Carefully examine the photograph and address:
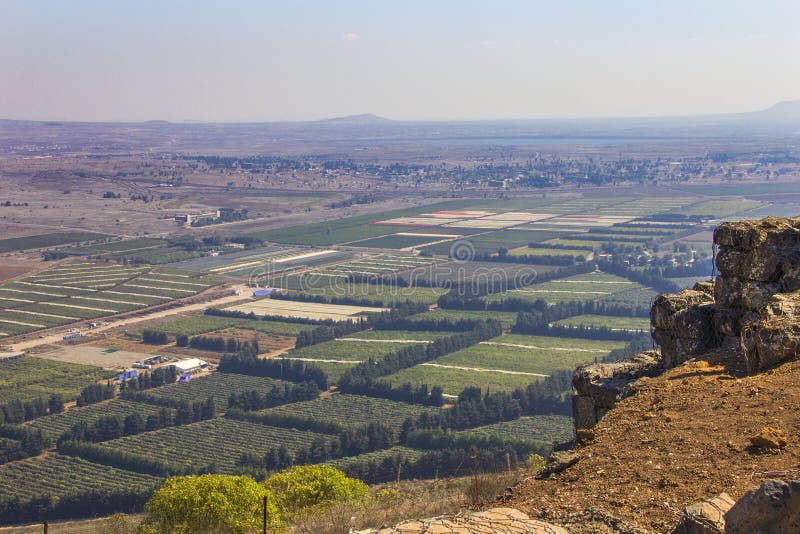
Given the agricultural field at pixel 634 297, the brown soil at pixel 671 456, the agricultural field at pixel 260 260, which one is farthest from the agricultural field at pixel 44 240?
the brown soil at pixel 671 456

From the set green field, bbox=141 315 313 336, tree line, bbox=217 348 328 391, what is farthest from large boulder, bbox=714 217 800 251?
green field, bbox=141 315 313 336

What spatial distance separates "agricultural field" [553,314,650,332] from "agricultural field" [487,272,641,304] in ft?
22.6

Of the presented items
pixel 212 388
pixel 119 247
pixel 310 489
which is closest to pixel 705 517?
pixel 310 489

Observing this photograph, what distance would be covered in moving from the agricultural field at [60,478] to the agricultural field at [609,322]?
44.7m

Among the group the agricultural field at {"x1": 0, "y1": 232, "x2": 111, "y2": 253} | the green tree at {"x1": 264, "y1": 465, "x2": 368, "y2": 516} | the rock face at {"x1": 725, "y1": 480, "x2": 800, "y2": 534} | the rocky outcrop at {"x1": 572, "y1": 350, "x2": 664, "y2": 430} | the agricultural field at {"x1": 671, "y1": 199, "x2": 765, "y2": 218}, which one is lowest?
the agricultural field at {"x1": 0, "y1": 232, "x2": 111, "y2": 253}

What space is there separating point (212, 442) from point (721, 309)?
4432 centimetres

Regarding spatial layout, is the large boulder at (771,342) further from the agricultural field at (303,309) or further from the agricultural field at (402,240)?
the agricultural field at (402,240)

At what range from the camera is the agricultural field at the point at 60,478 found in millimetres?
47750

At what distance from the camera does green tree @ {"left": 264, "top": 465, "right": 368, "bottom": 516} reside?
24953mm

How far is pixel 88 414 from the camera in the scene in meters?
62.5

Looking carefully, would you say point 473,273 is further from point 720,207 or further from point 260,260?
point 720,207

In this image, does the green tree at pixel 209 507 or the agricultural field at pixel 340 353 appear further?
the agricultural field at pixel 340 353

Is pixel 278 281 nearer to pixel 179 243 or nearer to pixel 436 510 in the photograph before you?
pixel 179 243

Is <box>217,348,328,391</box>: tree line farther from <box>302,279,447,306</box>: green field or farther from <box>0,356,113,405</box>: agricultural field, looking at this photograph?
<box>302,279,447,306</box>: green field
